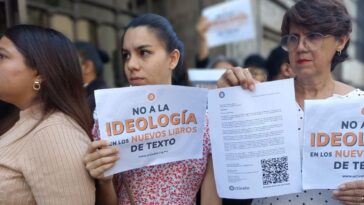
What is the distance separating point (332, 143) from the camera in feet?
5.29

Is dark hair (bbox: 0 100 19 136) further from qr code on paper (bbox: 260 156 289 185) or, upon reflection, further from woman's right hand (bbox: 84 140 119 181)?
qr code on paper (bbox: 260 156 289 185)

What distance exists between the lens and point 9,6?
247 centimetres

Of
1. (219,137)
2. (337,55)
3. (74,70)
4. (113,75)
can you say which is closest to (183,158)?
(219,137)

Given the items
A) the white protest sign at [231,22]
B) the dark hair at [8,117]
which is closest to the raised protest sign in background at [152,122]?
the dark hair at [8,117]

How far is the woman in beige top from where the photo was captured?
59.7 inches

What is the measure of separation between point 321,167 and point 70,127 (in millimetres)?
914

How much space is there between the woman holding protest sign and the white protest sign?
3.76 metres

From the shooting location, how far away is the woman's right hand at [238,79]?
160 cm

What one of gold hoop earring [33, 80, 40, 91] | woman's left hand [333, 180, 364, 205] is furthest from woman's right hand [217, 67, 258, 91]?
gold hoop earring [33, 80, 40, 91]

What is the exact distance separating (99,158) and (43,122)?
0.25 m

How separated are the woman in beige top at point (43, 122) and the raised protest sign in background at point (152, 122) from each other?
136 mm

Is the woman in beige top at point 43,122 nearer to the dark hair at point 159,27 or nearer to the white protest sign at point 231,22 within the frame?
the dark hair at point 159,27

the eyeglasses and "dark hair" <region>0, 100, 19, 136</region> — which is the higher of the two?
the eyeglasses

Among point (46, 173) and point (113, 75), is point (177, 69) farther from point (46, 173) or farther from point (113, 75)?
point (113, 75)
